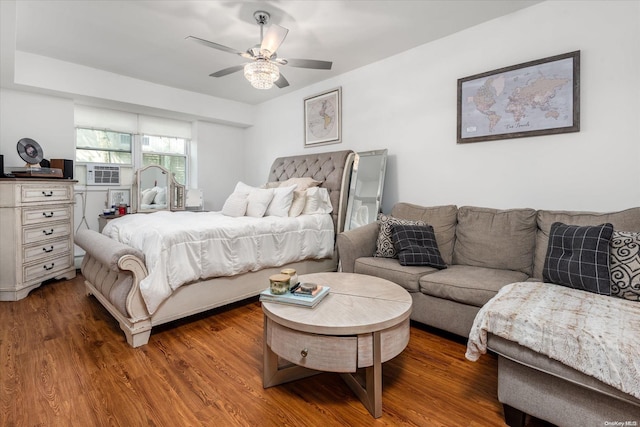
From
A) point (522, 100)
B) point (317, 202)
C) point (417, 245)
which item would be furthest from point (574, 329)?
point (317, 202)

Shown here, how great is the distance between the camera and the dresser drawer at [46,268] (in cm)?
316

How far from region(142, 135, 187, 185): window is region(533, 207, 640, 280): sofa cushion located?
16.0 ft

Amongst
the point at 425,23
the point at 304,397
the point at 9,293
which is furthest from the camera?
the point at 9,293

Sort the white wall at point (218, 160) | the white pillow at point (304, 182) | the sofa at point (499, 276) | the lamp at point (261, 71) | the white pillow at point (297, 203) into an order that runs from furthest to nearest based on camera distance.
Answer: the white wall at point (218, 160), the white pillow at point (304, 182), the white pillow at point (297, 203), the lamp at point (261, 71), the sofa at point (499, 276)

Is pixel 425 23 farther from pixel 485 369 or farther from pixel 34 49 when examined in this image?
pixel 34 49

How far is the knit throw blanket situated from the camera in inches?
44.0

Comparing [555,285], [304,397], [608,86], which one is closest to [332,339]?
[304,397]

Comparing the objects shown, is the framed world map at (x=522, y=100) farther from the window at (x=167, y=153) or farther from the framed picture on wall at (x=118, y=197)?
the framed picture on wall at (x=118, y=197)

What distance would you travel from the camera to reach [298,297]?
1.68 metres

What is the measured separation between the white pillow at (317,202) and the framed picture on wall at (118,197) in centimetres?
276

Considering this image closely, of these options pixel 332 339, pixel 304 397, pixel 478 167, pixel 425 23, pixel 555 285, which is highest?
pixel 425 23

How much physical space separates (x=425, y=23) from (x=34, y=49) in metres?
3.99

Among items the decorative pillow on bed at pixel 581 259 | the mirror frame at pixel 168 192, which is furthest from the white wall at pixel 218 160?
the decorative pillow on bed at pixel 581 259

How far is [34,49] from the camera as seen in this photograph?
3.24m
